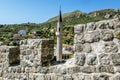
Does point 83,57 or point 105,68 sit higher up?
point 83,57

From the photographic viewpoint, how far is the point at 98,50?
5.57m

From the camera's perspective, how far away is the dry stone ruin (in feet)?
17.6

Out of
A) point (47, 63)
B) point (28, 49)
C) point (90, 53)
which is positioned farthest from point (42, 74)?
point (90, 53)

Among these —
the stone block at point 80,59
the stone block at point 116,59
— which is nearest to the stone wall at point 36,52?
the stone block at point 80,59

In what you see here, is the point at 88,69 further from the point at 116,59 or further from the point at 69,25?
the point at 69,25

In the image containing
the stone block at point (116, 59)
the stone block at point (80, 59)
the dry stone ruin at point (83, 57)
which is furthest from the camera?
the stone block at point (80, 59)

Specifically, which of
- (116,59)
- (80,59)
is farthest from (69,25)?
(116,59)

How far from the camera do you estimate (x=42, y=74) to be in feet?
22.4

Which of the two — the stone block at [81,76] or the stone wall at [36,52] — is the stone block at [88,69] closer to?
the stone block at [81,76]

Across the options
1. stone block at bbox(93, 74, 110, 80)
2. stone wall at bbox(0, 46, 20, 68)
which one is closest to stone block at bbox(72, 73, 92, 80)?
stone block at bbox(93, 74, 110, 80)

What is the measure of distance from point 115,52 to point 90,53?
61cm

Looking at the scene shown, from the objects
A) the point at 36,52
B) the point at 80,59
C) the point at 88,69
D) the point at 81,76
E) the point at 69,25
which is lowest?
the point at 81,76

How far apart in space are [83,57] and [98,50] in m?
0.44

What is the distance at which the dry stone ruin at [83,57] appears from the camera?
5.36 meters
